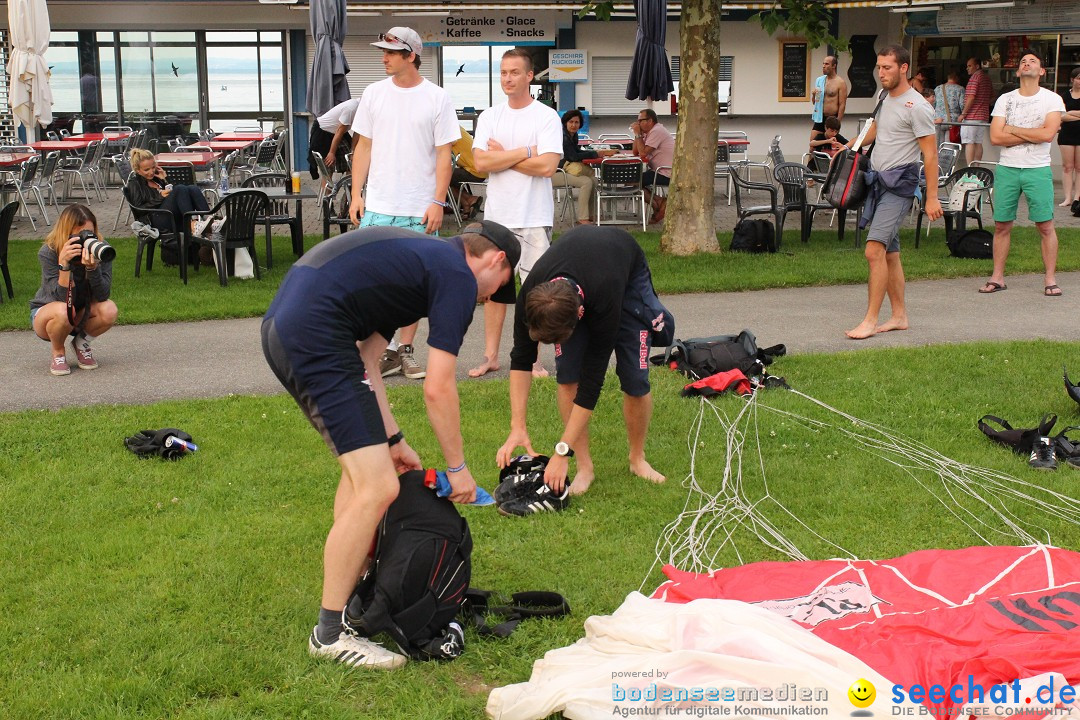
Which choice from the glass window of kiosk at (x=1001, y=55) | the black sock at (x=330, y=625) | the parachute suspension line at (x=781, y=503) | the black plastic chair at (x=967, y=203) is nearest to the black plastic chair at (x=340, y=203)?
the black plastic chair at (x=967, y=203)

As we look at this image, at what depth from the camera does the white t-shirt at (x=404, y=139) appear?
22.1ft

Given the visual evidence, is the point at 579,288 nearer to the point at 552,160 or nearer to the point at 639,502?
the point at 639,502

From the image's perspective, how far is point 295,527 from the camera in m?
4.79

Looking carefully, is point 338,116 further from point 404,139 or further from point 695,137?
point 404,139

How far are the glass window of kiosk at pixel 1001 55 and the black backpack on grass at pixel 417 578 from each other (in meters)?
20.0

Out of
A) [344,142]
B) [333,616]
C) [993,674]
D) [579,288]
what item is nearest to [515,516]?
[579,288]

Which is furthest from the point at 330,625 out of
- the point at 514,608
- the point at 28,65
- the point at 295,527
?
the point at 28,65

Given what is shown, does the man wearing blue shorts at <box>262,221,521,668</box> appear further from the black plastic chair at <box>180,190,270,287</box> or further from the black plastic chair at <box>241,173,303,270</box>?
the black plastic chair at <box>241,173,303,270</box>

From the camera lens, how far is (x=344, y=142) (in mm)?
15117

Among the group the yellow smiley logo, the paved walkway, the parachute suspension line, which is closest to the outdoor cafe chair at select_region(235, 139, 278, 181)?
the paved walkway

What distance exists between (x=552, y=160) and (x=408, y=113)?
0.91m

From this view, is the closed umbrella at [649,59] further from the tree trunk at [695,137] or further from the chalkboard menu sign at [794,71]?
the chalkboard menu sign at [794,71]

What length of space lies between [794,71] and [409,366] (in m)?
18.2

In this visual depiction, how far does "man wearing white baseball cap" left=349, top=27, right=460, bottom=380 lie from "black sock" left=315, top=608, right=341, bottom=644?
3.43 m
